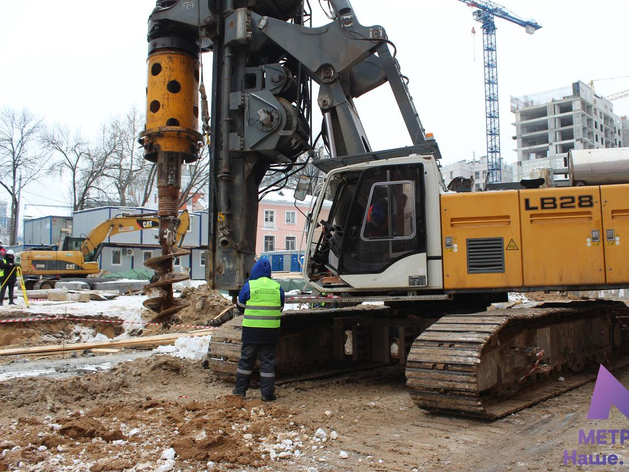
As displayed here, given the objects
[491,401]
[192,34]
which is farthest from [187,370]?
[192,34]

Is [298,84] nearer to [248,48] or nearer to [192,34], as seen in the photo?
[248,48]

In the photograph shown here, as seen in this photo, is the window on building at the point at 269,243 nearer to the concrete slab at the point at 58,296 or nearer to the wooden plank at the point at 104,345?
the concrete slab at the point at 58,296

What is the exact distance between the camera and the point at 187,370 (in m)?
7.68

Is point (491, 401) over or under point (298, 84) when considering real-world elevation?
under

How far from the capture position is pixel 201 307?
48.9ft

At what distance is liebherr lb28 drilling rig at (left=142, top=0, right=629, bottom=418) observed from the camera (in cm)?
603

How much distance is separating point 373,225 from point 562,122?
10505 centimetres

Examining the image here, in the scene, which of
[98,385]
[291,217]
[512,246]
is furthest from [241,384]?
[291,217]

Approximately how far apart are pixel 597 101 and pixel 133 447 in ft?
377

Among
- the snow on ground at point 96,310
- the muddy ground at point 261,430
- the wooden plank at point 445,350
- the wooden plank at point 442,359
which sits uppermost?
the wooden plank at point 445,350

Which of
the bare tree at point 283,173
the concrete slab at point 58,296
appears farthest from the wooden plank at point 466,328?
the concrete slab at point 58,296

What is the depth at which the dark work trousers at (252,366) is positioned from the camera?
20.2 ft

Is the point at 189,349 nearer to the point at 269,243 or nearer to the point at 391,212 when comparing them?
the point at 391,212

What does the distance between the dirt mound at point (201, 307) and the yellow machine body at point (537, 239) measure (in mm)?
8858
